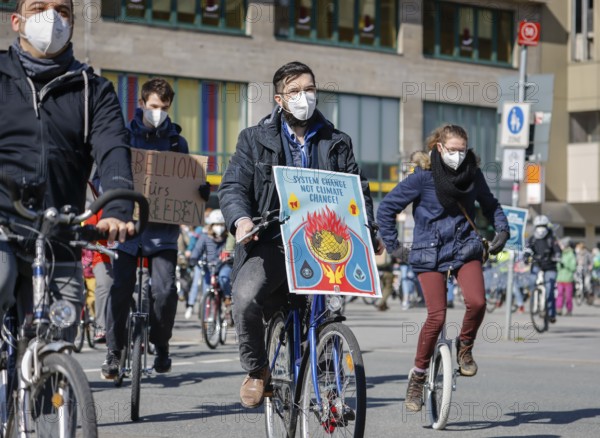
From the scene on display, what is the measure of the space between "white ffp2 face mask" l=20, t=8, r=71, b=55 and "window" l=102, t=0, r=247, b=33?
34.4 meters

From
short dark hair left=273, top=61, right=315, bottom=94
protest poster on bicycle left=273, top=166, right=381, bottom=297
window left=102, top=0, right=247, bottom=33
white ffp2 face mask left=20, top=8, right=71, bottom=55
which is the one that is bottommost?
protest poster on bicycle left=273, top=166, right=381, bottom=297

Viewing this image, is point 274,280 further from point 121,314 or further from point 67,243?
point 121,314

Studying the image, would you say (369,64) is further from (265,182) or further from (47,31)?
(47,31)

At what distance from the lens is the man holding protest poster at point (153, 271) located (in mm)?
8938

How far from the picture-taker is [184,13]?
4156 cm

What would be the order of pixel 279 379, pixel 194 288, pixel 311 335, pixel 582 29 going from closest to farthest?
pixel 311 335 < pixel 279 379 < pixel 194 288 < pixel 582 29

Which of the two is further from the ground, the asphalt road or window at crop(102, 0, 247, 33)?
window at crop(102, 0, 247, 33)

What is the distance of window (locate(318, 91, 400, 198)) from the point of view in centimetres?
4575

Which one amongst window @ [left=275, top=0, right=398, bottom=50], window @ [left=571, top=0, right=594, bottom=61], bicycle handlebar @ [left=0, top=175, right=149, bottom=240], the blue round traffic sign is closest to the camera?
bicycle handlebar @ [left=0, top=175, right=149, bottom=240]

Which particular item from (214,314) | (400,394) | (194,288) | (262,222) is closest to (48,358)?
(262,222)

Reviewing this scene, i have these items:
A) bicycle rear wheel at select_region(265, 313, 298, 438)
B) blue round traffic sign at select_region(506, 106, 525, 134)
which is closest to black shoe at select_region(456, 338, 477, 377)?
bicycle rear wheel at select_region(265, 313, 298, 438)

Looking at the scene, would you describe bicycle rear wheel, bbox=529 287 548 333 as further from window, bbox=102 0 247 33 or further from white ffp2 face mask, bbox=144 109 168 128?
window, bbox=102 0 247 33

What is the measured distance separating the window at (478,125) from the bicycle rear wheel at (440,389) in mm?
40339

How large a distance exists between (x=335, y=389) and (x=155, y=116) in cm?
354
